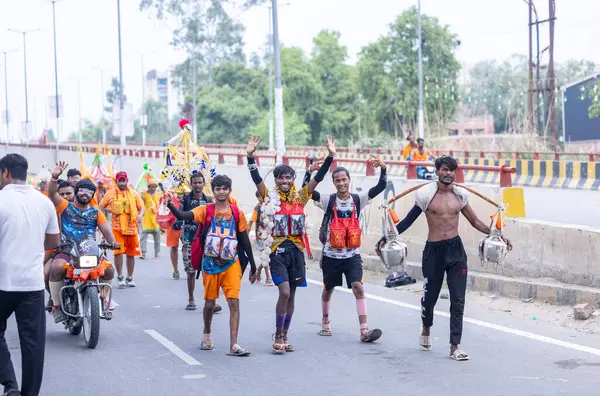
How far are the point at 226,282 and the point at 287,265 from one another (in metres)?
0.59

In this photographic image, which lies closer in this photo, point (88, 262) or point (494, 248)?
point (494, 248)

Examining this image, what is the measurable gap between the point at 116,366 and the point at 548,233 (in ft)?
18.5

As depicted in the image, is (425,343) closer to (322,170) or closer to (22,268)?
(322,170)

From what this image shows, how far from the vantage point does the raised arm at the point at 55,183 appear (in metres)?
8.36

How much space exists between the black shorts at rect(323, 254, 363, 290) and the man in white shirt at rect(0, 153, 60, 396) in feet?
11.1

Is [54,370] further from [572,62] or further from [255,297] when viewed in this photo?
[572,62]

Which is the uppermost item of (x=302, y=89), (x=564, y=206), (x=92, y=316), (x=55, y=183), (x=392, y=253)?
(x=302, y=89)

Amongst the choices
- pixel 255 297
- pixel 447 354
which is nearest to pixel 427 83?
pixel 255 297

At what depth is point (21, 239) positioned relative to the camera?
6.49 meters

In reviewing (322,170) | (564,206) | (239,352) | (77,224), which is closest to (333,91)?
A: (564,206)

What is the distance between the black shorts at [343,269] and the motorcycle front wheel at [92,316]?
224 cm

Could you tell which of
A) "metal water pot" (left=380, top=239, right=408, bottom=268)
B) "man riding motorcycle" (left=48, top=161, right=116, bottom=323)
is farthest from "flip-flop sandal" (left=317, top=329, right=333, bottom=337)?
"man riding motorcycle" (left=48, top=161, right=116, bottom=323)

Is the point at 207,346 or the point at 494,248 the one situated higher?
the point at 494,248

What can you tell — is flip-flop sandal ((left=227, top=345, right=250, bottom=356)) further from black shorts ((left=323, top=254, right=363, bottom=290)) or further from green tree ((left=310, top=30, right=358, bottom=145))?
green tree ((left=310, top=30, right=358, bottom=145))
